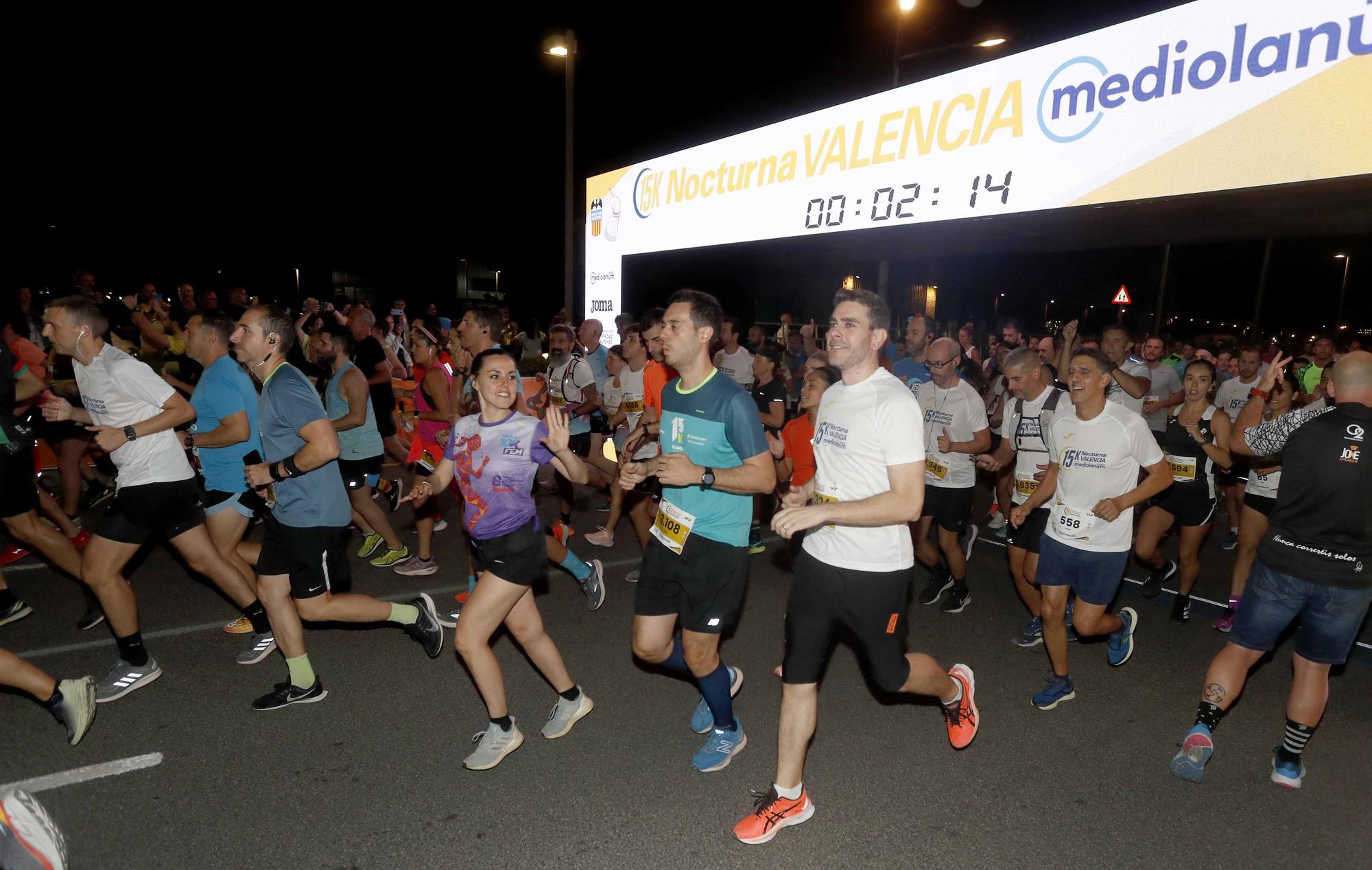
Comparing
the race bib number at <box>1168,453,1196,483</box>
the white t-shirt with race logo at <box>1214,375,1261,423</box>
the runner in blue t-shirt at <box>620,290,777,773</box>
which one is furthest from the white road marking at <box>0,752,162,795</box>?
the white t-shirt with race logo at <box>1214,375,1261,423</box>

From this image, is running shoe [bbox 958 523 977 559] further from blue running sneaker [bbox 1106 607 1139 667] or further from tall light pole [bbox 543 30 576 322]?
tall light pole [bbox 543 30 576 322]

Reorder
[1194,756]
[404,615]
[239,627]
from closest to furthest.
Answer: [1194,756], [404,615], [239,627]

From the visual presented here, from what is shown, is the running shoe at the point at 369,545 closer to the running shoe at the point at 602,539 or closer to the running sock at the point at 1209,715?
the running shoe at the point at 602,539

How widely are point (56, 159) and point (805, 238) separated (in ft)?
70.1

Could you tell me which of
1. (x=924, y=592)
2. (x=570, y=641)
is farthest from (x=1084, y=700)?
(x=570, y=641)

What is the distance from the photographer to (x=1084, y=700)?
4.48m

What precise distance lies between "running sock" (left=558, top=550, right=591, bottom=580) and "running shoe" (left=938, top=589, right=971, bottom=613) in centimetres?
266

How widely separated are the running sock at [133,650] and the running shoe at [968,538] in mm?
5503

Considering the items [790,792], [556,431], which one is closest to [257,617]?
[556,431]

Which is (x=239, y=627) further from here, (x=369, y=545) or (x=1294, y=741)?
(x=1294, y=741)

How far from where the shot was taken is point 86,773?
11.7ft

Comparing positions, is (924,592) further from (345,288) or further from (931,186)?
(345,288)

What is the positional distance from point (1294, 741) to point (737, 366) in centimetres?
679

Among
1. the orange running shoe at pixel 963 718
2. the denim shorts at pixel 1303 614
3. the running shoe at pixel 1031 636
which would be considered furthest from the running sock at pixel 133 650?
the denim shorts at pixel 1303 614
